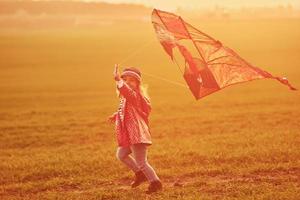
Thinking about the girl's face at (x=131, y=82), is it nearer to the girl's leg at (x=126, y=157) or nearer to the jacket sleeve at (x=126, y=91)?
the jacket sleeve at (x=126, y=91)

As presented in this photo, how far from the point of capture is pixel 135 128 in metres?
9.78

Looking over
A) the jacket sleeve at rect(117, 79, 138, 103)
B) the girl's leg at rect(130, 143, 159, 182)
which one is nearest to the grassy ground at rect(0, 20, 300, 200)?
the girl's leg at rect(130, 143, 159, 182)

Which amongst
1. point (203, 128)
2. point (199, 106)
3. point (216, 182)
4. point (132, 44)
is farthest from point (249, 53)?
point (216, 182)

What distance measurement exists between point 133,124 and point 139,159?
0.68 meters

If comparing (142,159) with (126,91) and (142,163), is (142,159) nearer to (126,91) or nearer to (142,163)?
(142,163)

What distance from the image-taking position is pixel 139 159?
10016mm

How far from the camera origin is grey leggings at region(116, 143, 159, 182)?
32.7ft

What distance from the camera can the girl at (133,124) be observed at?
31.9ft

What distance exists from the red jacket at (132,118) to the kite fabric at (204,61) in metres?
1.04

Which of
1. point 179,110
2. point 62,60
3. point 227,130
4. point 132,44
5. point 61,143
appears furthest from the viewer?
point 132,44

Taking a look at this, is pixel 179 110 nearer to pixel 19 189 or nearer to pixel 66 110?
pixel 66 110

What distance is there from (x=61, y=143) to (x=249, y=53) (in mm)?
55645

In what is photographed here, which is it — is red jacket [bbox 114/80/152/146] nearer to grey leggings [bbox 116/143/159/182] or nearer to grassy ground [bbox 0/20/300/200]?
grey leggings [bbox 116/143/159/182]

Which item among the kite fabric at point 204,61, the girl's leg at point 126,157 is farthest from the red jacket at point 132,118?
the kite fabric at point 204,61
